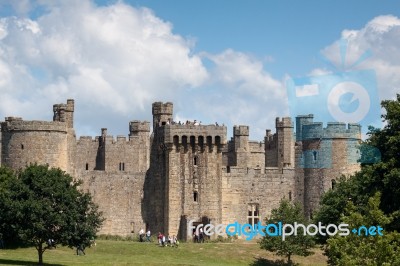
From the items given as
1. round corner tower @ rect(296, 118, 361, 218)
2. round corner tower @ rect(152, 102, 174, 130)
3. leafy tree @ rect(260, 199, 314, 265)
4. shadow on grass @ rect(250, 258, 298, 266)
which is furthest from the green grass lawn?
round corner tower @ rect(152, 102, 174, 130)

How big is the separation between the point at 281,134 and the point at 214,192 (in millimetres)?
15326

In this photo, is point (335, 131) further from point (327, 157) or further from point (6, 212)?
point (6, 212)

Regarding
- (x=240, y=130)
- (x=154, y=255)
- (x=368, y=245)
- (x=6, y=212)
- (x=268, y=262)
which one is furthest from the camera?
(x=240, y=130)

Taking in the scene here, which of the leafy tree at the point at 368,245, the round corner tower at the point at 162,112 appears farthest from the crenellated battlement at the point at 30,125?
the leafy tree at the point at 368,245

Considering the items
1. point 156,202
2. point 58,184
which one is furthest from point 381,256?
point 156,202

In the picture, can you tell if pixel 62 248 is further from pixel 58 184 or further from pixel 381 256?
pixel 381 256

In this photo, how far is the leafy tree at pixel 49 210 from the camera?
65812 millimetres

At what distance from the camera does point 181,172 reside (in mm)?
84562

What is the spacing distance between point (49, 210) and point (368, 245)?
23748 mm

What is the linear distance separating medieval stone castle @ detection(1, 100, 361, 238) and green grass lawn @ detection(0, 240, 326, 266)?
4.87 metres

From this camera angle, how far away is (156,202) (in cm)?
8662

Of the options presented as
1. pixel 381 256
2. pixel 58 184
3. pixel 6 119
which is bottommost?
pixel 381 256

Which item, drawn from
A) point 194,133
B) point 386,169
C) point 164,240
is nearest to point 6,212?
point 164,240

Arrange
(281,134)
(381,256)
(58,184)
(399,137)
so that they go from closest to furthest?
(381,256) < (399,137) < (58,184) < (281,134)
